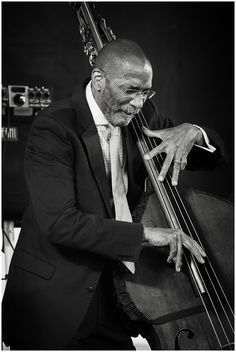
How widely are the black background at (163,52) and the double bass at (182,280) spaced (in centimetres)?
236

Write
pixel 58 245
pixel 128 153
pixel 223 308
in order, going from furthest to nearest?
pixel 128 153
pixel 58 245
pixel 223 308

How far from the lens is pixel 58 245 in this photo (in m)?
2.20

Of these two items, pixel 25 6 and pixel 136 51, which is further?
pixel 25 6

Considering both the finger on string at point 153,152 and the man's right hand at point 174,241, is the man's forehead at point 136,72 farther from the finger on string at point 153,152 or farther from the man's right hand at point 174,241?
the man's right hand at point 174,241

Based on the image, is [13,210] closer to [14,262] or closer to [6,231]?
[6,231]

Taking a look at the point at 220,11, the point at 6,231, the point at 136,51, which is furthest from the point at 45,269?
the point at 220,11

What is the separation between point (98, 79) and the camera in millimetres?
2291

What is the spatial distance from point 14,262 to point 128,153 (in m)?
0.64

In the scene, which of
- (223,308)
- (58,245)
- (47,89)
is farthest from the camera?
(47,89)

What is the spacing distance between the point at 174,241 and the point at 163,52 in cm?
298

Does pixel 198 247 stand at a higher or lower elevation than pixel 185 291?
higher

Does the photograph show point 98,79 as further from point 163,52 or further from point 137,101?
point 163,52

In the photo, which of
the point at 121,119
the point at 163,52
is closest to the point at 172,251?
the point at 121,119

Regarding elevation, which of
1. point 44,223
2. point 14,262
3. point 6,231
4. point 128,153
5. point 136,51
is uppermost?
point 136,51
